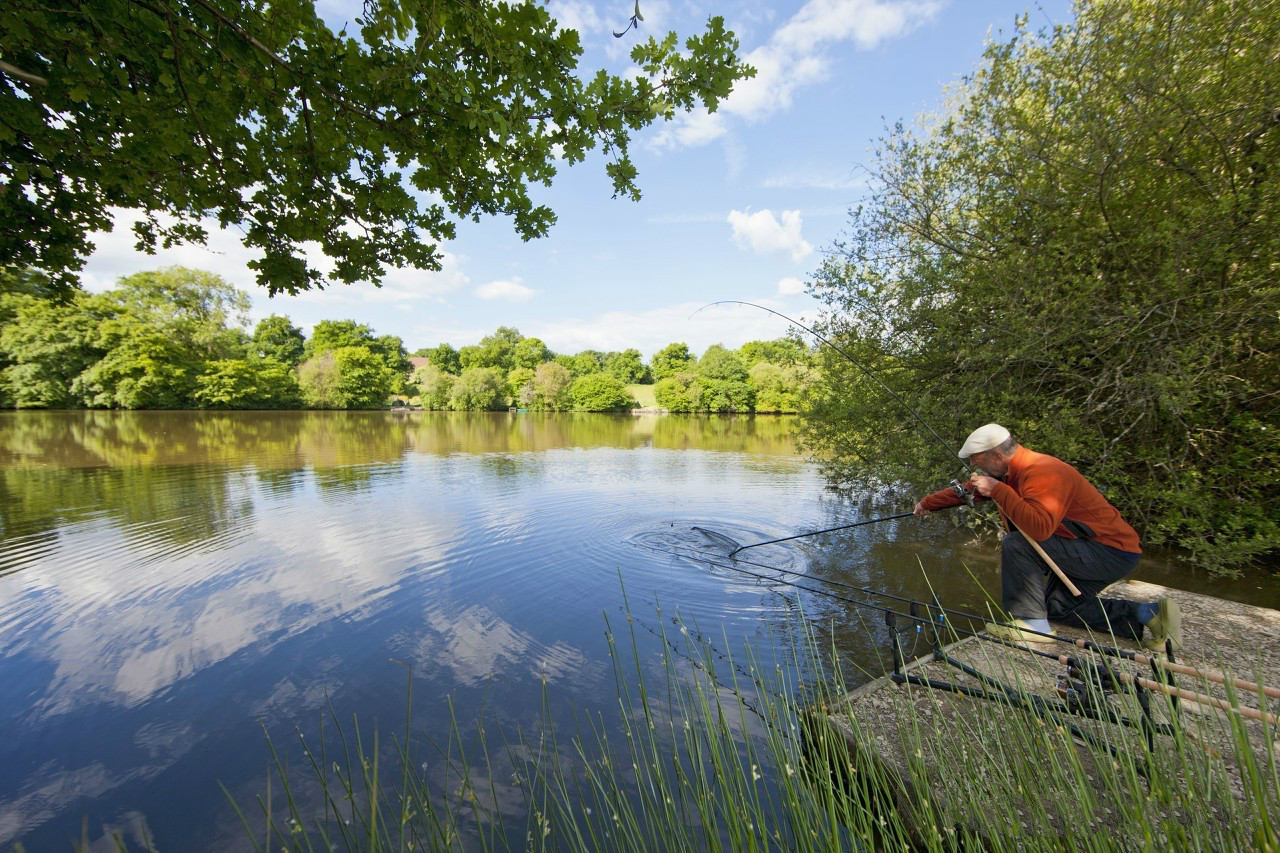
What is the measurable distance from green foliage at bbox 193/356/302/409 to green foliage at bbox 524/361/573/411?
28.5 meters

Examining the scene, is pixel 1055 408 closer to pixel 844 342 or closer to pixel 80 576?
pixel 844 342

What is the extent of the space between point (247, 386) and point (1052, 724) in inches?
2531

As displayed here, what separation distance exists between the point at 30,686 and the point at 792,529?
973cm

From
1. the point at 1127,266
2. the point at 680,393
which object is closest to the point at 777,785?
the point at 1127,266

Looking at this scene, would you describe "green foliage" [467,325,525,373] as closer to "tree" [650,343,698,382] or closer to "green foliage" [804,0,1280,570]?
"tree" [650,343,698,382]

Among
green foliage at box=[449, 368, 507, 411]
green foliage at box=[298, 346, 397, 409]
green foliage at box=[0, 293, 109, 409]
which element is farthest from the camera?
green foliage at box=[449, 368, 507, 411]

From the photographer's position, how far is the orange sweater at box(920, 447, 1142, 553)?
13.3 feet

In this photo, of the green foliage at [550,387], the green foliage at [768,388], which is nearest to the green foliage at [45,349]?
the green foliage at [550,387]

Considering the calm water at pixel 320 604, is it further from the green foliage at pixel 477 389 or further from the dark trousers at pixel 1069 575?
the green foliage at pixel 477 389

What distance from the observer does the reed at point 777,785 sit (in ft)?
5.42

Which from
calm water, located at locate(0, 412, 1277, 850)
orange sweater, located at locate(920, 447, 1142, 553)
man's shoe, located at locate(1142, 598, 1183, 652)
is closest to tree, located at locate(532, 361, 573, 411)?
calm water, located at locate(0, 412, 1277, 850)

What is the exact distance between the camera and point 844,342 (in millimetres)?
9695

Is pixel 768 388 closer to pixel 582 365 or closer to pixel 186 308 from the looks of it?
pixel 582 365

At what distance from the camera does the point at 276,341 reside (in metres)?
67.4
